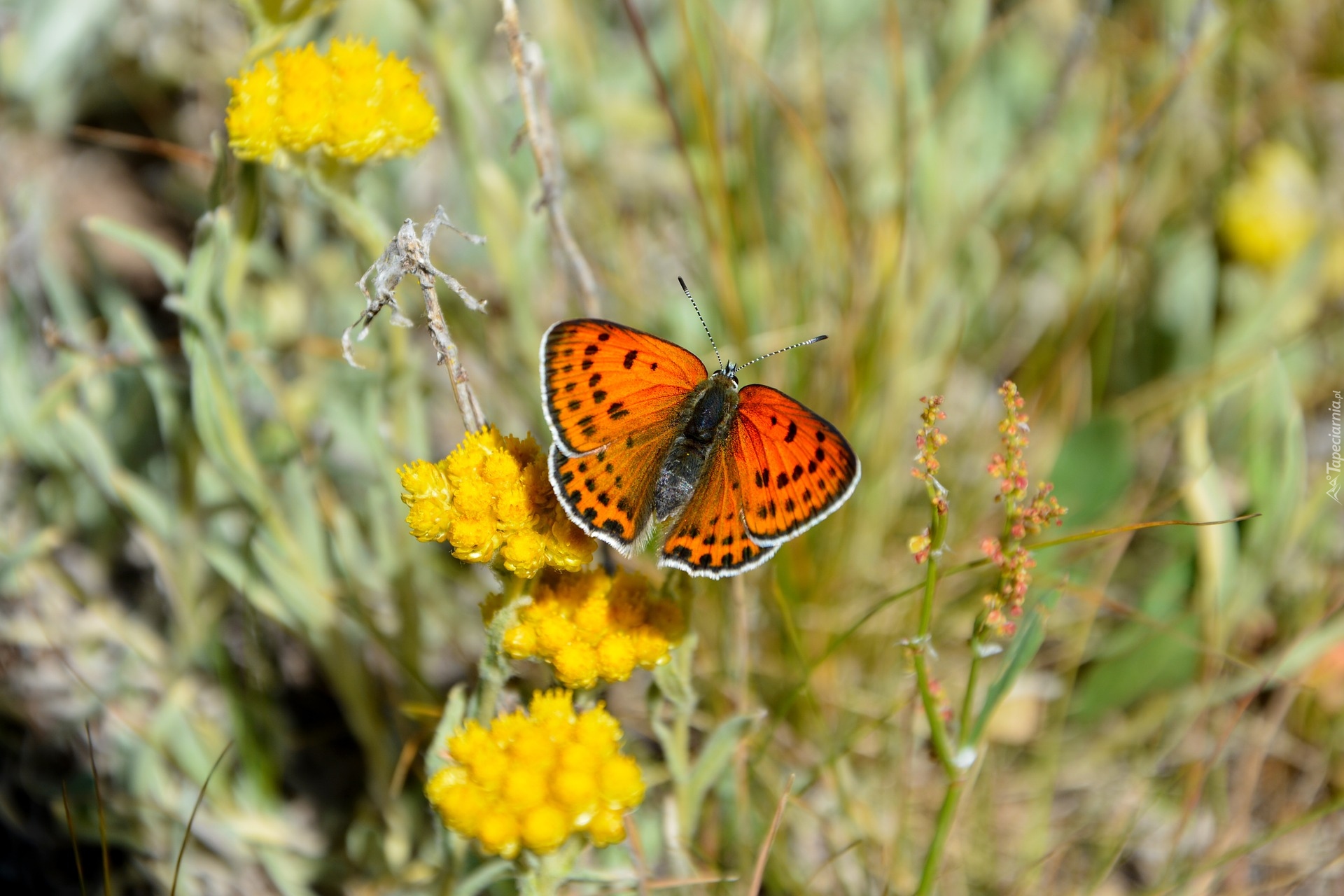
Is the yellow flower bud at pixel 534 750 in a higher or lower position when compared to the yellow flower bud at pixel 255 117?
lower

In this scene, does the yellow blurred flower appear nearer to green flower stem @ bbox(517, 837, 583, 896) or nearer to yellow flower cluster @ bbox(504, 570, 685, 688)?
yellow flower cluster @ bbox(504, 570, 685, 688)

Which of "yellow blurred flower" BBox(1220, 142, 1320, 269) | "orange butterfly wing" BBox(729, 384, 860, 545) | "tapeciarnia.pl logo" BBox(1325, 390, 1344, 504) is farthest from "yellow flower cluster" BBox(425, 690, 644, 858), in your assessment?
"yellow blurred flower" BBox(1220, 142, 1320, 269)

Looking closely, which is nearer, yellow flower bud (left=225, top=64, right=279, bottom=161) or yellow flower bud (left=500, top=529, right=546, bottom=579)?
yellow flower bud (left=500, top=529, right=546, bottom=579)

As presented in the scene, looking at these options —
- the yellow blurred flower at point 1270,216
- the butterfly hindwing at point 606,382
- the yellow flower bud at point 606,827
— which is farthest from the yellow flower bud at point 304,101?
the yellow blurred flower at point 1270,216

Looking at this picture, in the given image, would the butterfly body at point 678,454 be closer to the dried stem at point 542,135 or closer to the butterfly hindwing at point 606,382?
the butterfly hindwing at point 606,382

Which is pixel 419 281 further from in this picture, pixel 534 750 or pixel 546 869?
pixel 546 869

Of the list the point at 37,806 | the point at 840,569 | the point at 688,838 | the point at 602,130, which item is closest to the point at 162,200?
the point at 602,130

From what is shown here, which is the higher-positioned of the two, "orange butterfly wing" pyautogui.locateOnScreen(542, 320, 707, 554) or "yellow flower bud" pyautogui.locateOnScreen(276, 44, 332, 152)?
"yellow flower bud" pyautogui.locateOnScreen(276, 44, 332, 152)
